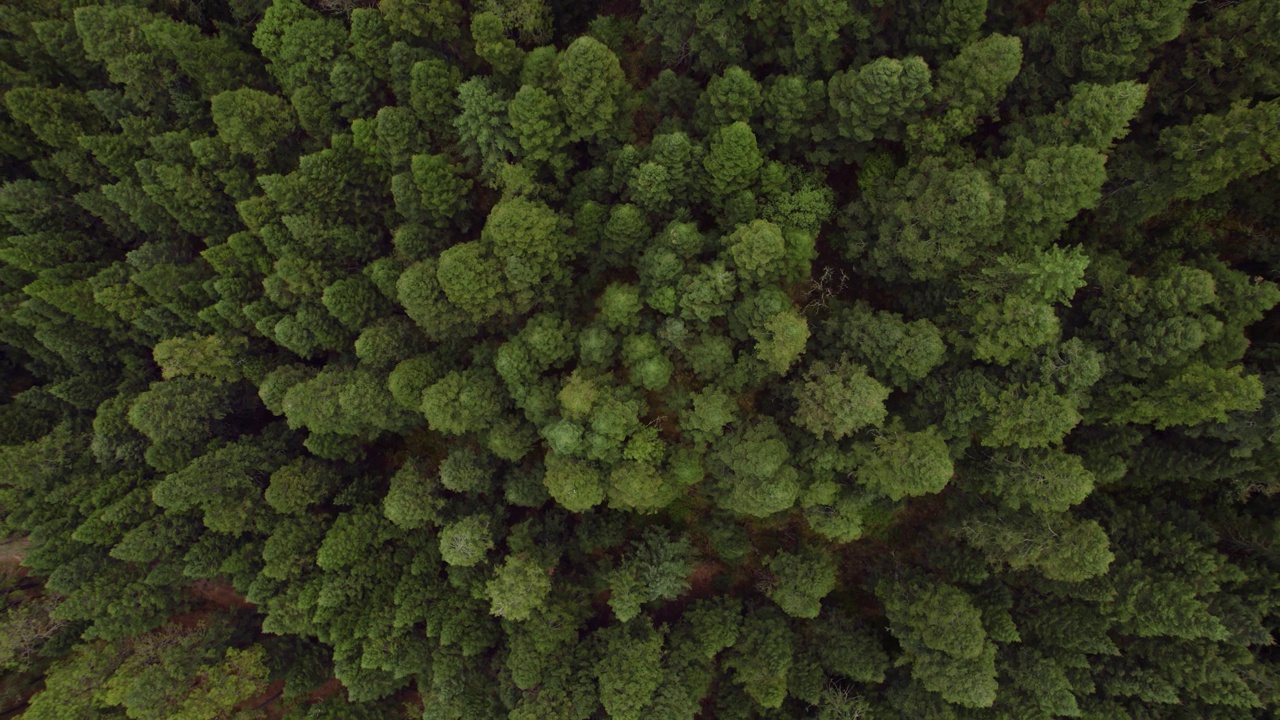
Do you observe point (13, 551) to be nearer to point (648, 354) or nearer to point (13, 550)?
point (13, 550)

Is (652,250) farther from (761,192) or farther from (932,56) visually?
(932,56)

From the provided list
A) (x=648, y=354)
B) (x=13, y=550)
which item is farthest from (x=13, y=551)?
(x=648, y=354)

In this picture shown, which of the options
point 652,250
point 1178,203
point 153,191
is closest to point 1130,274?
point 1178,203

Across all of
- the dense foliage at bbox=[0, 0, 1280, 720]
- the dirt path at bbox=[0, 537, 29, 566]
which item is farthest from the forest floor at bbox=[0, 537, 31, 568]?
the dense foliage at bbox=[0, 0, 1280, 720]

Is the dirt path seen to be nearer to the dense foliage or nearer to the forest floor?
the forest floor

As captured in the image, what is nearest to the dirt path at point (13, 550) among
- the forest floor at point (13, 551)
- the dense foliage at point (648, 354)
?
the forest floor at point (13, 551)

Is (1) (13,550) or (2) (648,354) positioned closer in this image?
(2) (648,354)

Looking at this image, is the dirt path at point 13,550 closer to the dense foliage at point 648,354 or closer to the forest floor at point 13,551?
the forest floor at point 13,551

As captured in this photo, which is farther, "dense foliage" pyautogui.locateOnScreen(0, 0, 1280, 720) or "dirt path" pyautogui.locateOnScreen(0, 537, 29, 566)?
"dirt path" pyautogui.locateOnScreen(0, 537, 29, 566)
